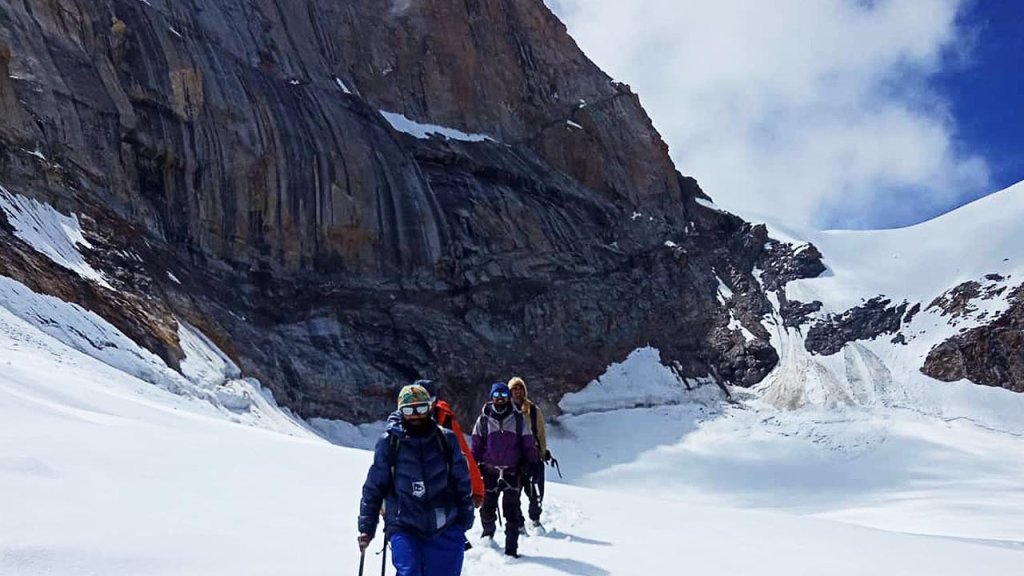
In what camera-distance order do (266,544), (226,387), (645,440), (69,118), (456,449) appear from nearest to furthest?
(456,449) → (266,544) → (226,387) → (69,118) → (645,440)

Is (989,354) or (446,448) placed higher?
(989,354)

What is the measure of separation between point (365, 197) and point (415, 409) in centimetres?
3624

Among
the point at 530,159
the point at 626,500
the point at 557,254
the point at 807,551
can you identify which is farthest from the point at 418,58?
the point at 807,551

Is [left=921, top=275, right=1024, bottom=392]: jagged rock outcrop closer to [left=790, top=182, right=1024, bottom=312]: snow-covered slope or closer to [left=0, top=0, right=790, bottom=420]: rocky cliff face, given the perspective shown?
[left=790, top=182, right=1024, bottom=312]: snow-covered slope

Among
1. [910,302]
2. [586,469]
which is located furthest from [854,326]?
[586,469]

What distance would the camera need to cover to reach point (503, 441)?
8516 millimetres

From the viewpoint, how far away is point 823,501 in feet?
117

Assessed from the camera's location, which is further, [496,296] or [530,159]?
[530,159]

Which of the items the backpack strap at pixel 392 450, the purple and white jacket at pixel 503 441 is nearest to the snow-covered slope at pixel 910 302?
the purple and white jacket at pixel 503 441

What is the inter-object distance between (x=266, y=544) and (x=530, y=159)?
4682cm

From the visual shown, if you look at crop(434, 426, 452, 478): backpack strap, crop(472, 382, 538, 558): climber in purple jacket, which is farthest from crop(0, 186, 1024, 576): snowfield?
crop(434, 426, 452, 478): backpack strap

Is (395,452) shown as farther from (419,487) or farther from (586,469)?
(586,469)

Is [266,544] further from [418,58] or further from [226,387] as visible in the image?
[418,58]

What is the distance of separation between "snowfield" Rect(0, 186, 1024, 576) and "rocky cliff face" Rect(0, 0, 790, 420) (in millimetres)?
2178
